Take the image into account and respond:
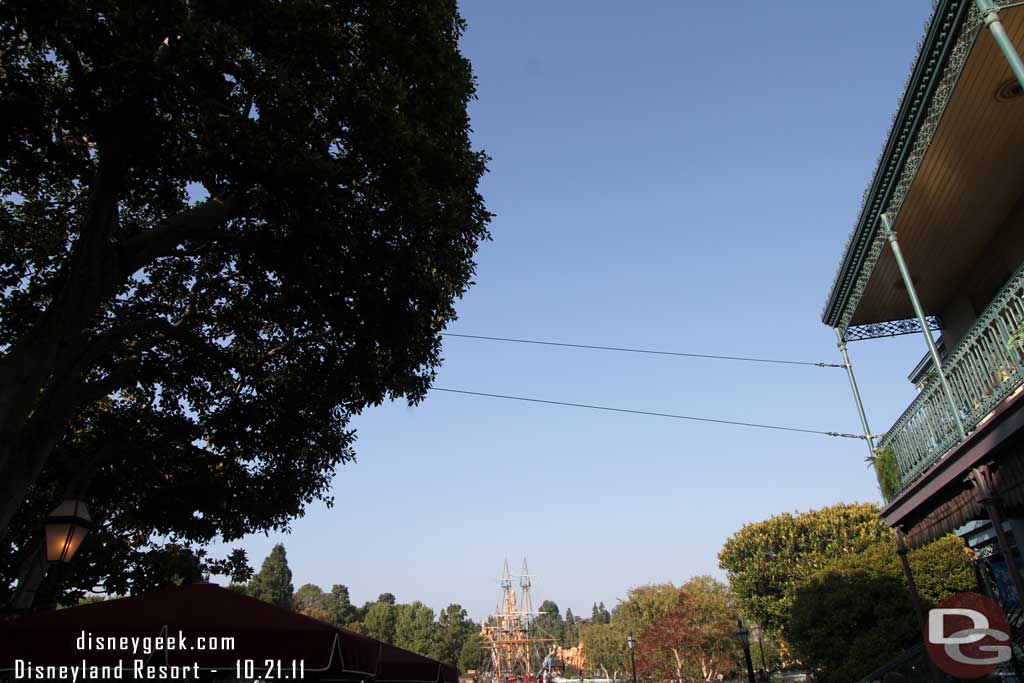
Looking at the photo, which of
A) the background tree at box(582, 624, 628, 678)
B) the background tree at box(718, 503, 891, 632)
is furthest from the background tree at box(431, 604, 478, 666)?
the background tree at box(718, 503, 891, 632)

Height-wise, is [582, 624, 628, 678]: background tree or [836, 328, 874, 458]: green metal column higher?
[836, 328, 874, 458]: green metal column

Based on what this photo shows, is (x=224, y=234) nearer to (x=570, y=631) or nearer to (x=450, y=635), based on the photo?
(x=450, y=635)

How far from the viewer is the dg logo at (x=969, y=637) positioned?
7.91 meters

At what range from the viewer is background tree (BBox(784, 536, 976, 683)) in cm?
1224

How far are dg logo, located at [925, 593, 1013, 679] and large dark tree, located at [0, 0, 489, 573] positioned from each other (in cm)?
857

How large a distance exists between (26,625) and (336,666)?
2.67 metres

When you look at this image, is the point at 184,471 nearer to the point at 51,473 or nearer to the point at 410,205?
the point at 51,473

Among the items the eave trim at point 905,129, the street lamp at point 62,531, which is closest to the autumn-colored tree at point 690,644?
the eave trim at point 905,129

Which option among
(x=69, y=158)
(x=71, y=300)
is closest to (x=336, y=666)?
(x=71, y=300)

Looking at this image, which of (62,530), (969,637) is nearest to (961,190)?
(969,637)

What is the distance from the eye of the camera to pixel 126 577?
13.8 metres

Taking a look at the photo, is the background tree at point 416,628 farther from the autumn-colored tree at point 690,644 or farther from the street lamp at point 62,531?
the street lamp at point 62,531

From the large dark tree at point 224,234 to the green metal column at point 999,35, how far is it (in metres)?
6.62

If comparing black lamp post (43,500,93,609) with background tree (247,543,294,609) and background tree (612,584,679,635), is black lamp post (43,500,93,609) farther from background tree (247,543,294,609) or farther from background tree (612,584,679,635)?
background tree (247,543,294,609)
